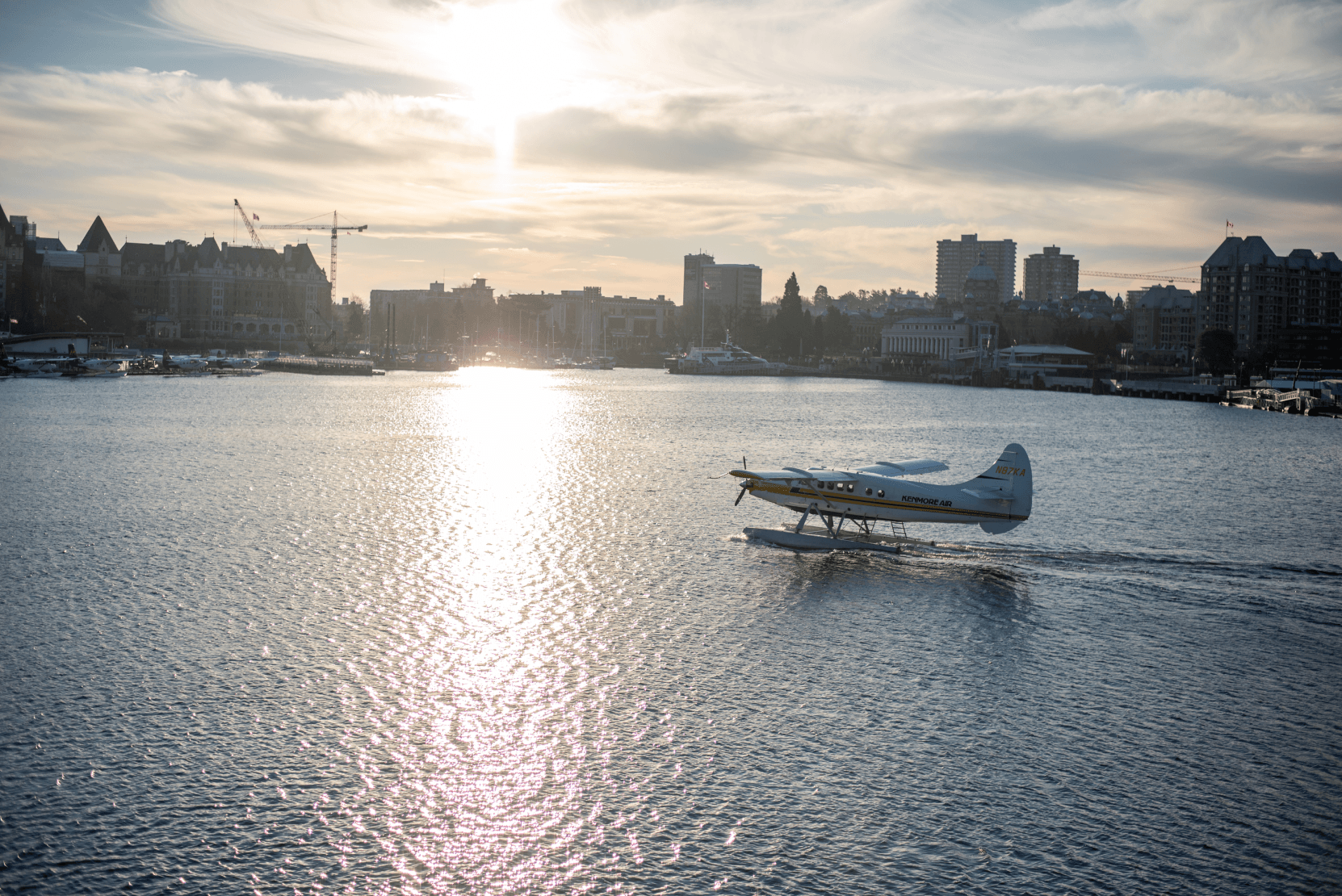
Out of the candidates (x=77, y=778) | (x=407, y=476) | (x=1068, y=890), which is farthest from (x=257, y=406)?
(x=1068, y=890)

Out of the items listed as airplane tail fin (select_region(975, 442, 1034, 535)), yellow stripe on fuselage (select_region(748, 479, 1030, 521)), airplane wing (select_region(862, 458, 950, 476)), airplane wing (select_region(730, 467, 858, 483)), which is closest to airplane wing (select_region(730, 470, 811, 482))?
airplane wing (select_region(730, 467, 858, 483))

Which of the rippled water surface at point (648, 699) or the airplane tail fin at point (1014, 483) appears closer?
the rippled water surface at point (648, 699)

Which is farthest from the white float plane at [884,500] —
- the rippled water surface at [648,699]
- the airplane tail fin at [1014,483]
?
the rippled water surface at [648,699]

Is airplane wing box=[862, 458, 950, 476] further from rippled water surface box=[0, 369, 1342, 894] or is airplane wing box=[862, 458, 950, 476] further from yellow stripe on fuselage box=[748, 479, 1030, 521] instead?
rippled water surface box=[0, 369, 1342, 894]

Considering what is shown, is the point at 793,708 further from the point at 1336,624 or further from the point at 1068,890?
the point at 1336,624

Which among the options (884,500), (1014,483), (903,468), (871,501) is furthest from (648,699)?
(903,468)

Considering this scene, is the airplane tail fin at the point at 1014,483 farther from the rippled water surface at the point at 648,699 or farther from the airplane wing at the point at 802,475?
the airplane wing at the point at 802,475
